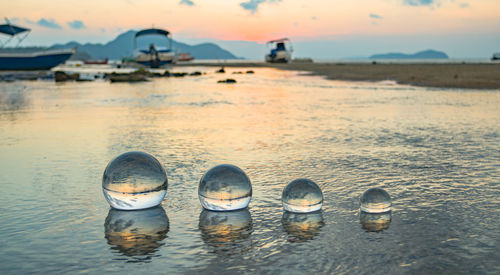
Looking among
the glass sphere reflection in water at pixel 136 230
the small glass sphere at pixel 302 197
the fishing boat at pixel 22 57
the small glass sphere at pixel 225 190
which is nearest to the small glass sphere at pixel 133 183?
the glass sphere reflection in water at pixel 136 230

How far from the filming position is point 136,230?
18.1 feet

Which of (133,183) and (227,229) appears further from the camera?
(133,183)

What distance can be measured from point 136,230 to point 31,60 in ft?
243

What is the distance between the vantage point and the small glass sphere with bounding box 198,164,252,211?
6.14 meters

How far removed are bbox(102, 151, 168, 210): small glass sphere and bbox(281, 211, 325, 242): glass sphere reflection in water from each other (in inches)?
69.6

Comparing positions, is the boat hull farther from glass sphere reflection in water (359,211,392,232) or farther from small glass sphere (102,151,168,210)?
glass sphere reflection in water (359,211,392,232)

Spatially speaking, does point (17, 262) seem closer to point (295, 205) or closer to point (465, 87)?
point (295, 205)

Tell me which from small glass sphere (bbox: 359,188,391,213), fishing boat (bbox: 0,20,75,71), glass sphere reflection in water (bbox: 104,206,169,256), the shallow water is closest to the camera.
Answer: the shallow water

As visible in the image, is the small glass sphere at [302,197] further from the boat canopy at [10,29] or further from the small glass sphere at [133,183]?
the boat canopy at [10,29]

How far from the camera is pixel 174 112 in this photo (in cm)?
1870

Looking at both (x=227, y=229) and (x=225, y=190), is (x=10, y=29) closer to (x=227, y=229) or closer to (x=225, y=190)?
(x=225, y=190)

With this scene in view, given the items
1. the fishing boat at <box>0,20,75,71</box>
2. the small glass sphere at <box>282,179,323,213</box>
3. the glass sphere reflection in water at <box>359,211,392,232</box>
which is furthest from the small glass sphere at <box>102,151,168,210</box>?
Answer: the fishing boat at <box>0,20,75,71</box>

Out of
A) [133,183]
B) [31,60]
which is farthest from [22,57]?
[133,183]

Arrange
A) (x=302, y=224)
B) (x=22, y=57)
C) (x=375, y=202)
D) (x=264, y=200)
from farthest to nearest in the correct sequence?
(x=22, y=57) < (x=264, y=200) < (x=375, y=202) < (x=302, y=224)
